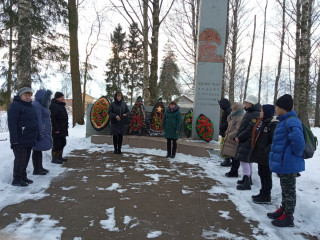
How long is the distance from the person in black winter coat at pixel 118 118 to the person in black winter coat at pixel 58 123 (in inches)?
61.1

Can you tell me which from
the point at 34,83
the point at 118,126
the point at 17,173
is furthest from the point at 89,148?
the point at 17,173

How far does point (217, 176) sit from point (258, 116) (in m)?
1.81

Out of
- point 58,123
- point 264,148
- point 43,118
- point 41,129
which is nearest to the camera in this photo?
point 264,148

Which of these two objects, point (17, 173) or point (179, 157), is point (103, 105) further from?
point (17, 173)

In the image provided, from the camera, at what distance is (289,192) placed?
342 centimetres

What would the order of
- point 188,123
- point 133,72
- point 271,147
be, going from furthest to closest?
point 133,72
point 188,123
point 271,147

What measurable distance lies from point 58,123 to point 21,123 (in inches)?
71.1

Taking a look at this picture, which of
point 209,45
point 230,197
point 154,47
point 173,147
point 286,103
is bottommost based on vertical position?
point 230,197

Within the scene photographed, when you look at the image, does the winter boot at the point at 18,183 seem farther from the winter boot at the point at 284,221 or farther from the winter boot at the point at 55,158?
the winter boot at the point at 284,221

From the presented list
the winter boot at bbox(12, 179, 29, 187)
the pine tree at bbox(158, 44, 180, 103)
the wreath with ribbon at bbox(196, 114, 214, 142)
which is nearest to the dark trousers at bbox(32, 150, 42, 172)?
the winter boot at bbox(12, 179, 29, 187)

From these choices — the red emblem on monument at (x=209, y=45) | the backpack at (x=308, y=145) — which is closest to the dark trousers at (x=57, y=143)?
the backpack at (x=308, y=145)

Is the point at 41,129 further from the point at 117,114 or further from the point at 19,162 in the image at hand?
the point at 117,114

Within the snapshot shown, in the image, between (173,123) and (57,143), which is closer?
(57,143)

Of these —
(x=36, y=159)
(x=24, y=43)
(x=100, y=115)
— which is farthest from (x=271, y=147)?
(x=24, y=43)
